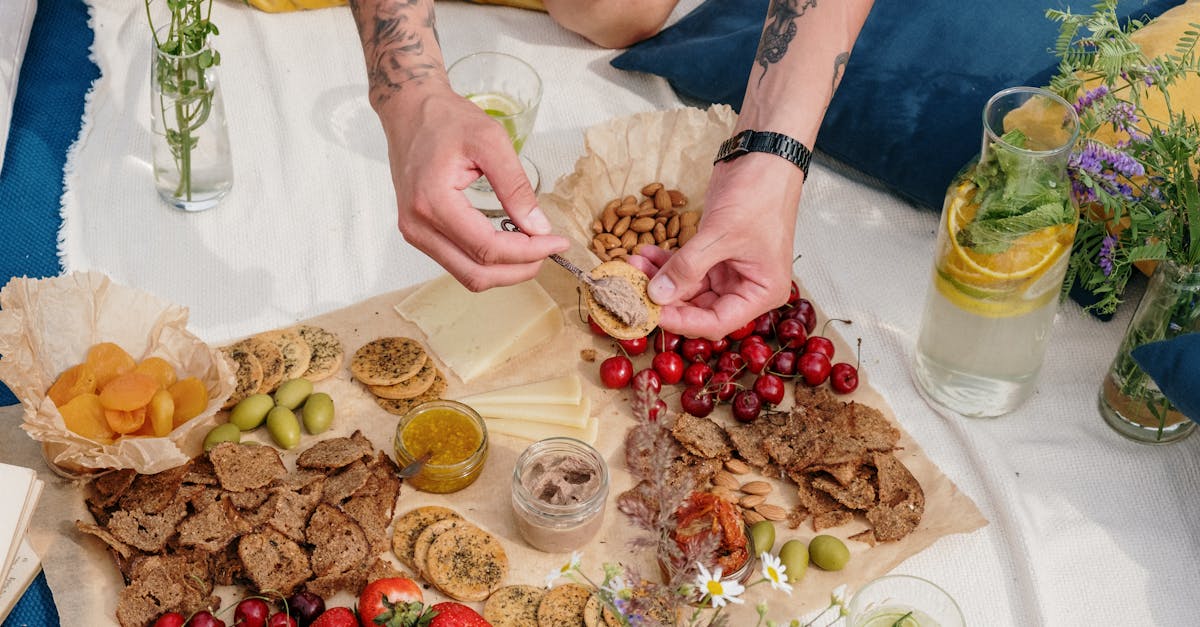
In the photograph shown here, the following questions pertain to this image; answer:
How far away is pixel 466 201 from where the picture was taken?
1.76 m

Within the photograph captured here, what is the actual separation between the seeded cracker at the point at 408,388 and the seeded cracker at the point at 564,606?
44 cm

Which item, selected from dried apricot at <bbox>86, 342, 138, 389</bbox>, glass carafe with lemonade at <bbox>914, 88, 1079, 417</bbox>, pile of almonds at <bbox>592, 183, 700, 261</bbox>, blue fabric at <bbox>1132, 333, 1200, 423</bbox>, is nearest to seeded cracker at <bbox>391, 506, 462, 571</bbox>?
dried apricot at <bbox>86, 342, 138, 389</bbox>

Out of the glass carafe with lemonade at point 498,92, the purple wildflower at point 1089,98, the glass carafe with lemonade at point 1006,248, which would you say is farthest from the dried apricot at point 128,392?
the purple wildflower at point 1089,98

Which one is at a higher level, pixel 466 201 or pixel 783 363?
pixel 466 201

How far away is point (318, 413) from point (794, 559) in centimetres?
80

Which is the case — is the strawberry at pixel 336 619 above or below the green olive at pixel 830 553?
above

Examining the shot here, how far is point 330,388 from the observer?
2.01 metres

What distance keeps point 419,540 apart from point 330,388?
14.7 inches

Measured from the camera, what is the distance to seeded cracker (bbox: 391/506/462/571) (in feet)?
5.84

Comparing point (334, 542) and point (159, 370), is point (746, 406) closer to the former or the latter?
point (334, 542)

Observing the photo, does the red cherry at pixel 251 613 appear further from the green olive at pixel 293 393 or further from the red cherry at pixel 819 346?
the red cherry at pixel 819 346

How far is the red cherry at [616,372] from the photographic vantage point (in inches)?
79.7

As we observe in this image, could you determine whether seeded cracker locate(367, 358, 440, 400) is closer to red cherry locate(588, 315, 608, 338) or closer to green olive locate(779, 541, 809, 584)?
red cherry locate(588, 315, 608, 338)

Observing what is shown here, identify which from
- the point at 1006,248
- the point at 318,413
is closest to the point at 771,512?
the point at 1006,248
